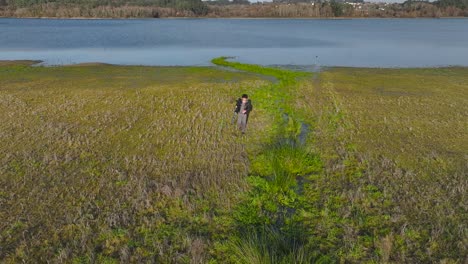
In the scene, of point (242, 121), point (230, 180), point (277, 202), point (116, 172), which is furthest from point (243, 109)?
point (277, 202)

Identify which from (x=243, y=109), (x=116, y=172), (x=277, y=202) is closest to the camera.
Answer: (x=277, y=202)

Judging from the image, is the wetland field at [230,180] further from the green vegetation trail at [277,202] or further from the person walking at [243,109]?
the person walking at [243,109]

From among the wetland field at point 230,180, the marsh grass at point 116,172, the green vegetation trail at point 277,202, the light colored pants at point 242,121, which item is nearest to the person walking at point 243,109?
the light colored pants at point 242,121

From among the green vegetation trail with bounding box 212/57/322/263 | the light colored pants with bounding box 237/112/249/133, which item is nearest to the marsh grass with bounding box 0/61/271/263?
the light colored pants with bounding box 237/112/249/133

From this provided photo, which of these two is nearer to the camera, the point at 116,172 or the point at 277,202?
the point at 277,202

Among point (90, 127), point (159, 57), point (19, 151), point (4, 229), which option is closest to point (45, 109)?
point (90, 127)

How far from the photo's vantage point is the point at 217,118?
76.1 ft

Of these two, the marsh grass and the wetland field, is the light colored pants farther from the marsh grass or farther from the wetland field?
the wetland field

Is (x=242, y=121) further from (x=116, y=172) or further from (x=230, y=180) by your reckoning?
(x=116, y=172)

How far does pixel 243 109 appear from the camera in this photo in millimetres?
19375

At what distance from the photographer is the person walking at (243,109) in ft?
62.2

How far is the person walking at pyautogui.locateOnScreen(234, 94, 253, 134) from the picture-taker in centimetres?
1895

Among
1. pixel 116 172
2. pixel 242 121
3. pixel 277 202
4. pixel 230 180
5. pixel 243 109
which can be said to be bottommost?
pixel 277 202

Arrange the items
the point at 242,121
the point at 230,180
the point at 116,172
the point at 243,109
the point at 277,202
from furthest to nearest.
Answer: the point at 242,121, the point at 243,109, the point at 116,172, the point at 230,180, the point at 277,202
